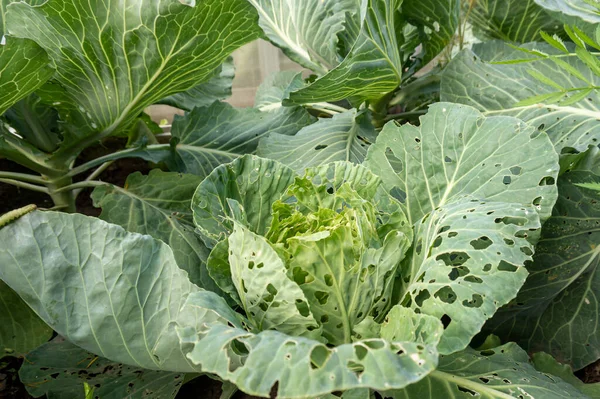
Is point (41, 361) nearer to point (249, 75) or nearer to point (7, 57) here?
point (7, 57)

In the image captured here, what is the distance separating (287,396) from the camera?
44cm

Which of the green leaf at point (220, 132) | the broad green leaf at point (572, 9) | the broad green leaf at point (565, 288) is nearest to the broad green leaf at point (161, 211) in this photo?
the green leaf at point (220, 132)

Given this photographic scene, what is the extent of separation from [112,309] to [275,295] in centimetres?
21

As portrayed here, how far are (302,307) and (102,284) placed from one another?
0.25 m

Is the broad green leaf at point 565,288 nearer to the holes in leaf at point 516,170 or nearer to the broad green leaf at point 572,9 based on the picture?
the holes in leaf at point 516,170

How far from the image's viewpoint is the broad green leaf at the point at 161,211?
92cm

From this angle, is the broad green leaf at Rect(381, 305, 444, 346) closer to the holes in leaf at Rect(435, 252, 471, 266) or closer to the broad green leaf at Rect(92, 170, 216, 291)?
the holes in leaf at Rect(435, 252, 471, 266)

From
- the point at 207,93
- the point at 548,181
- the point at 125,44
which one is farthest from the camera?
the point at 207,93

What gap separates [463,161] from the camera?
2.54ft

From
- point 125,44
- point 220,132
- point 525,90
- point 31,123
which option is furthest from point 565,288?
point 31,123

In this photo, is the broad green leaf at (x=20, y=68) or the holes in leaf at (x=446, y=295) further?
the broad green leaf at (x=20, y=68)

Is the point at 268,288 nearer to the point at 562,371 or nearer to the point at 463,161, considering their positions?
the point at 463,161

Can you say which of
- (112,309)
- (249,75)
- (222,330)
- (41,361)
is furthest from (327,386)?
(249,75)

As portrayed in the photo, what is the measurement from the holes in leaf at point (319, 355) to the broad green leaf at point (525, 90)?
0.64 metres
